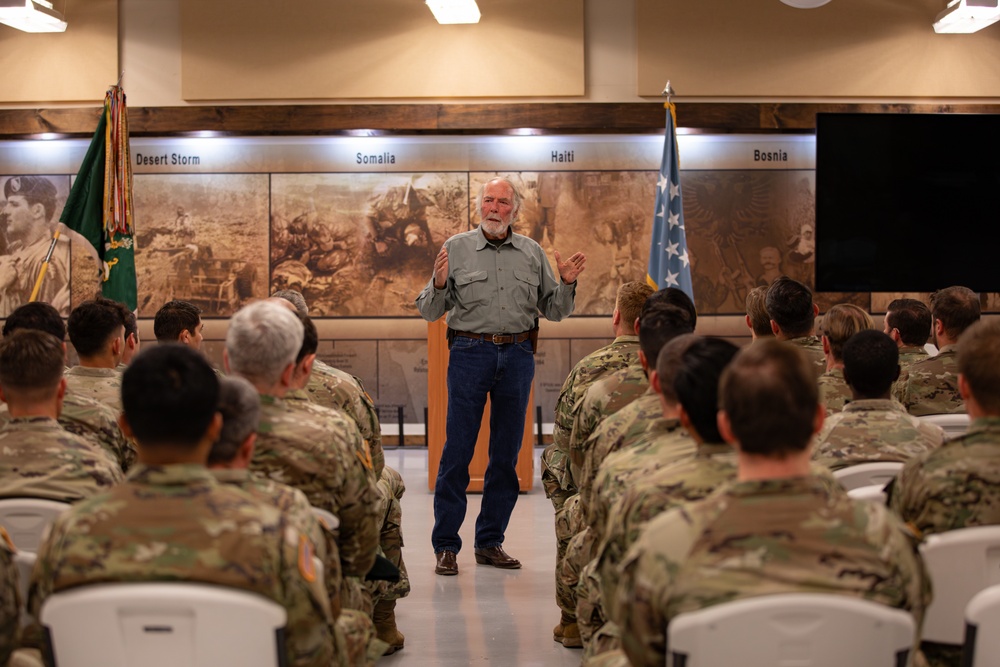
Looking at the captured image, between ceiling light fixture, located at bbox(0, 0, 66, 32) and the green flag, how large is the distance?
2209 millimetres

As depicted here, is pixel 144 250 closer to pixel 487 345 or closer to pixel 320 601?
pixel 487 345

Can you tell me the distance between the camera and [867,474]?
3.11 metres

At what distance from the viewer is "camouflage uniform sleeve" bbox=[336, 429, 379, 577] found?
2854mm

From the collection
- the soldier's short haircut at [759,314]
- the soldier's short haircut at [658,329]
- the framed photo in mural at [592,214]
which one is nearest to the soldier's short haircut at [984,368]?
the soldier's short haircut at [658,329]

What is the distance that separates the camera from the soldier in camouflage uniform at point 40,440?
285cm

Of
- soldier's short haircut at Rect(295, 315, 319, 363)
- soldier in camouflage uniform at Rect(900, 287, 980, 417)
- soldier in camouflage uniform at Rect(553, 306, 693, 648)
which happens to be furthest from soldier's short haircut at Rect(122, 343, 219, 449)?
soldier in camouflage uniform at Rect(900, 287, 980, 417)

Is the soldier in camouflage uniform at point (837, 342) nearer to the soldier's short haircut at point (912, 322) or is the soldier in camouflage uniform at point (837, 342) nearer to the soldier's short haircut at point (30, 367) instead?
the soldier's short haircut at point (912, 322)

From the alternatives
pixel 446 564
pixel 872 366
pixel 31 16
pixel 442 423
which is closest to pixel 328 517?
pixel 872 366

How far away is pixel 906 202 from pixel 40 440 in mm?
7054

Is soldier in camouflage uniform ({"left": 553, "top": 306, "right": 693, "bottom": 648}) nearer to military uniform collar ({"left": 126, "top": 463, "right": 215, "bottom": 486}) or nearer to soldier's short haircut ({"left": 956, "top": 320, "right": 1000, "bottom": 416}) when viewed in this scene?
soldier's short haircut ({"left": 956, "top": 320, "right": 1000, "bottom": 416})

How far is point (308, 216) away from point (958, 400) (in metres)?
6.75

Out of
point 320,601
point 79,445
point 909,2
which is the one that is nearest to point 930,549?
point 320,601

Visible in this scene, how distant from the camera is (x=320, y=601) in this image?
83.6 inches

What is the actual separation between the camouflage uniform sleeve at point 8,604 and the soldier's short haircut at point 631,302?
305 cm
